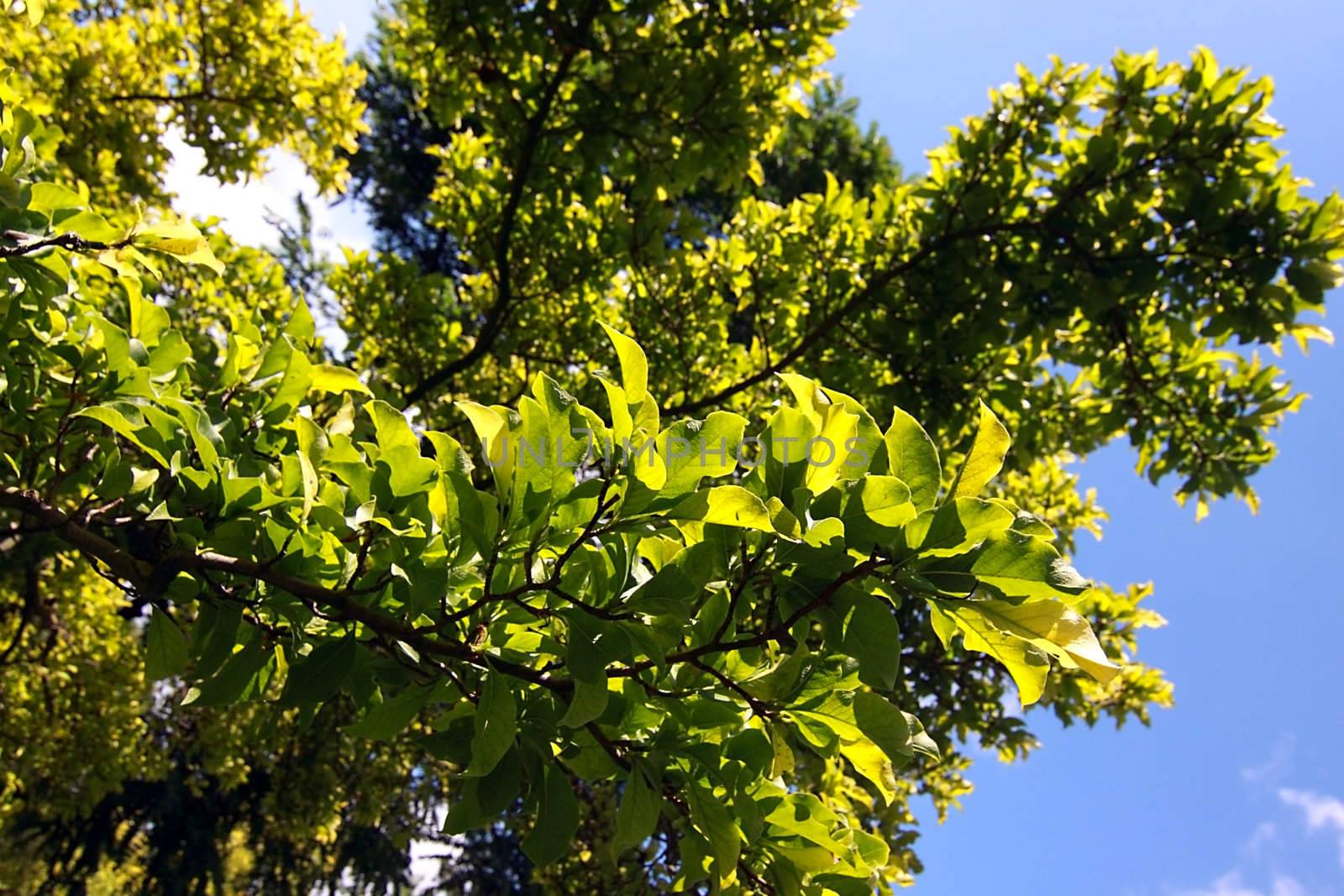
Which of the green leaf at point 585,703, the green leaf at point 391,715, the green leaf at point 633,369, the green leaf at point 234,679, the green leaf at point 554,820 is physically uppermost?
the green leaf at point 633,369

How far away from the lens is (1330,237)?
4410 millimetres

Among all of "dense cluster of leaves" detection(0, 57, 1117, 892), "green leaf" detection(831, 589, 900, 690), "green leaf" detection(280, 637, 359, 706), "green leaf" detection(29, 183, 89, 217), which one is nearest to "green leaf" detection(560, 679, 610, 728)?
"dense cluster of leaves" detection(0, 57, 1117, 892)

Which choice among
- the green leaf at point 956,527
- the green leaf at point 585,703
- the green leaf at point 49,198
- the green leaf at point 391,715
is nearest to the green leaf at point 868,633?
the green leaf at point 956,527

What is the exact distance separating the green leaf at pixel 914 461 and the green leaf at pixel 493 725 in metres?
0.72

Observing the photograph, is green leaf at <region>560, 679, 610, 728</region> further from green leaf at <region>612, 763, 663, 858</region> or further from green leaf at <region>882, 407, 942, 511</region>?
green leaf at <region>882, 407, 942, 511</region>

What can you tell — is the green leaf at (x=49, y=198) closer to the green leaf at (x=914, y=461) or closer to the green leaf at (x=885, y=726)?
the green leaf at (x=914, y=461)

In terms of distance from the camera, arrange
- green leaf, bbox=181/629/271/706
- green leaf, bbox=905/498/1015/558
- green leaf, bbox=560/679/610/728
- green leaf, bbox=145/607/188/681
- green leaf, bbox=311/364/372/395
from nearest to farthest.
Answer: green leaf, bbox=905/498/1015/558 → green leaf, bbox=560/679/610/728 → green leaf, bbox=181/629/271/706 → green leaf, bbox=145/607/188/681 → green leaf, bbox=311/364/372/395

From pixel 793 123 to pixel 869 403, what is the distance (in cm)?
1027

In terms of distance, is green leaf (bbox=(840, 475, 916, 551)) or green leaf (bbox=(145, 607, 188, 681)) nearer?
green leaf (bbox=(840, 475, 916, 551))

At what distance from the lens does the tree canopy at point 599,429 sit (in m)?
1.39

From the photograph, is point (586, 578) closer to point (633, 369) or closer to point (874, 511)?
point (633, 369)

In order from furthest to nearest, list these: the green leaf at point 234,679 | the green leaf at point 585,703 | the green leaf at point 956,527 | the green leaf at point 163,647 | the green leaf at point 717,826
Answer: the green leaf at point 163,647 < the green leaf at point 234,679 < the green leaf at point 717,826 < the green leaf at point 585,703 < the green leaf at point 956,527

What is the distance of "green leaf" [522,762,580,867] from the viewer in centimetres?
163

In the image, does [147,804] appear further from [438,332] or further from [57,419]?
[57,419]
